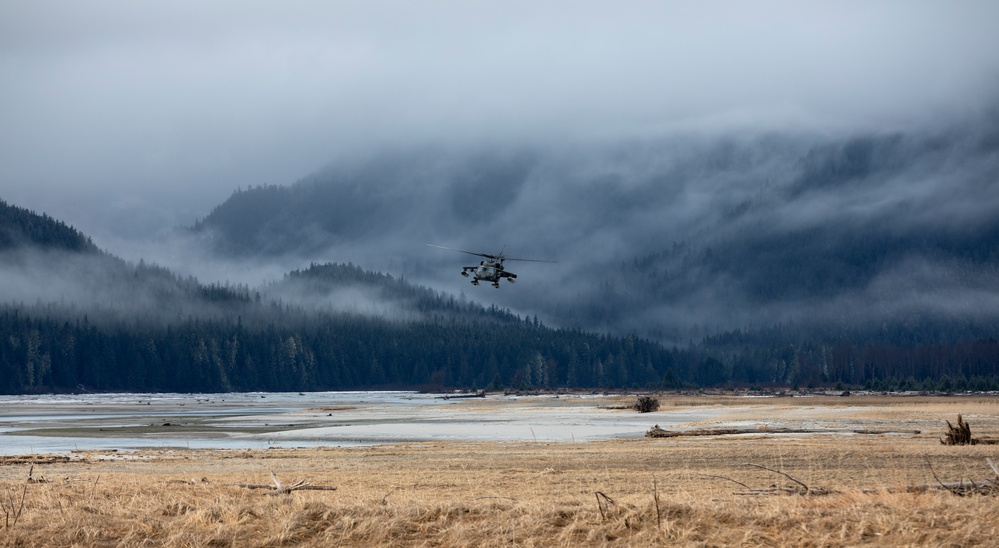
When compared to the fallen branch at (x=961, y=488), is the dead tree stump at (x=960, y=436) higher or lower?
higher

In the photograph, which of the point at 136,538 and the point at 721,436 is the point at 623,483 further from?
the point at 721,436

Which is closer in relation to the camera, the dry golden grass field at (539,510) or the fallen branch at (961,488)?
the dry golden grass field at (539,510)


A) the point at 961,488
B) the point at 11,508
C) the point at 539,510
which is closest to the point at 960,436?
the point at 961,488

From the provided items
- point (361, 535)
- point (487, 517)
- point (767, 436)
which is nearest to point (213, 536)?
point (361, 535)

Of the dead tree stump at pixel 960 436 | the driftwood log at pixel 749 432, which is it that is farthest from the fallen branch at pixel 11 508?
the driftwood log at pixel 749 432

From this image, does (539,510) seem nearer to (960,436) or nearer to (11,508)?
(11,508)

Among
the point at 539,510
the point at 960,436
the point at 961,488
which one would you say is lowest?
the point at 539,510

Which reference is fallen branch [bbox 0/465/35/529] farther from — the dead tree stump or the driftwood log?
the driftwood log

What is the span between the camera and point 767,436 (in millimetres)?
45469

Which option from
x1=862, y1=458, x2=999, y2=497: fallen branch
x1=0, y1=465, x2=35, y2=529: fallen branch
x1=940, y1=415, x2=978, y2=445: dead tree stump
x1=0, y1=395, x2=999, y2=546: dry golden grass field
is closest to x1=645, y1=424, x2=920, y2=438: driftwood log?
x1=940, y1=415, x2=978, y2=445: dead tree stump

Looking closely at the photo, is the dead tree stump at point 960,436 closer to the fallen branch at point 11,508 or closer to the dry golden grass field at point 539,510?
the dry golden grass field at point 539,510

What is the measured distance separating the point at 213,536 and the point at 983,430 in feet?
133

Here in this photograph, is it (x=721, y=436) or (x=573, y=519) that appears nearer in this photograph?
(x=573, y=519)

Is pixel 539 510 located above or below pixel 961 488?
below
